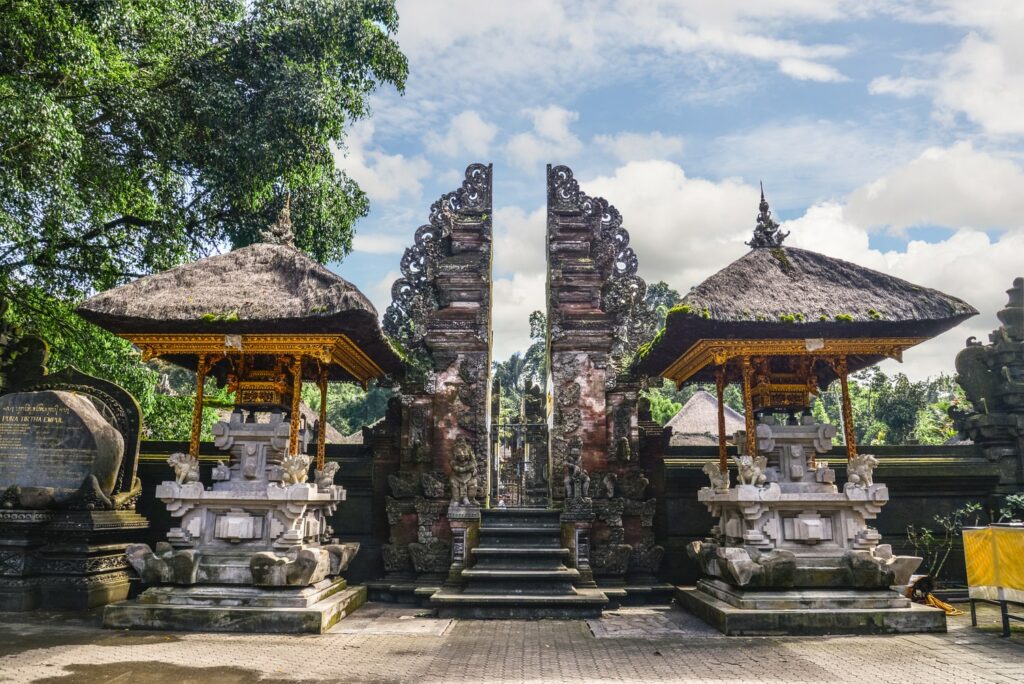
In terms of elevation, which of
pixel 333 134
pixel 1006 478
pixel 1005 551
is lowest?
pixel 1005 551

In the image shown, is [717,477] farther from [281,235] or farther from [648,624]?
[281,235]

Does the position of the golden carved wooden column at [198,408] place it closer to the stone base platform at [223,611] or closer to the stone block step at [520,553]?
the stone base platform at [223,611]

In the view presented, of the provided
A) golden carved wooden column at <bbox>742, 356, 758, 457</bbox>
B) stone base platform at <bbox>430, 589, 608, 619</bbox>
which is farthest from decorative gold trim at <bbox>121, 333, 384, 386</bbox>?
golden carved wooden column at <bbox>742, 356, 758, 457</bbox>

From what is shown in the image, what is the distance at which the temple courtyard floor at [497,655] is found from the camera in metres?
5.40

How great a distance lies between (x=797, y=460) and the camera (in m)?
8.12

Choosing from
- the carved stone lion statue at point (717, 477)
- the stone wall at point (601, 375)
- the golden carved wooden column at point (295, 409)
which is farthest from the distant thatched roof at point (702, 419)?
the golden carved wooden column at point (295, 409)

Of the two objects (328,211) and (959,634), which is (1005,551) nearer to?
(959,634)

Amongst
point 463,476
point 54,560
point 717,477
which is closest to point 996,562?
point 717,477

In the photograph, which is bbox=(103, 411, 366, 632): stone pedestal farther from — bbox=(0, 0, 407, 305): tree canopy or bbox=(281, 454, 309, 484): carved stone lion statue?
bbox=(0, 0, 407, 305): tree canopy

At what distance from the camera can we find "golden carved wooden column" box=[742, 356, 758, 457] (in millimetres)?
7832

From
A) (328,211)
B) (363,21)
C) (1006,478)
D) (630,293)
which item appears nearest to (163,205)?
(328,211)

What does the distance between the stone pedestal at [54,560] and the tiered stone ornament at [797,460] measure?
7.63 metres

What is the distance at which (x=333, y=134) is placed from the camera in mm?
14250

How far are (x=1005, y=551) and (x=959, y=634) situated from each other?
1.06 m
